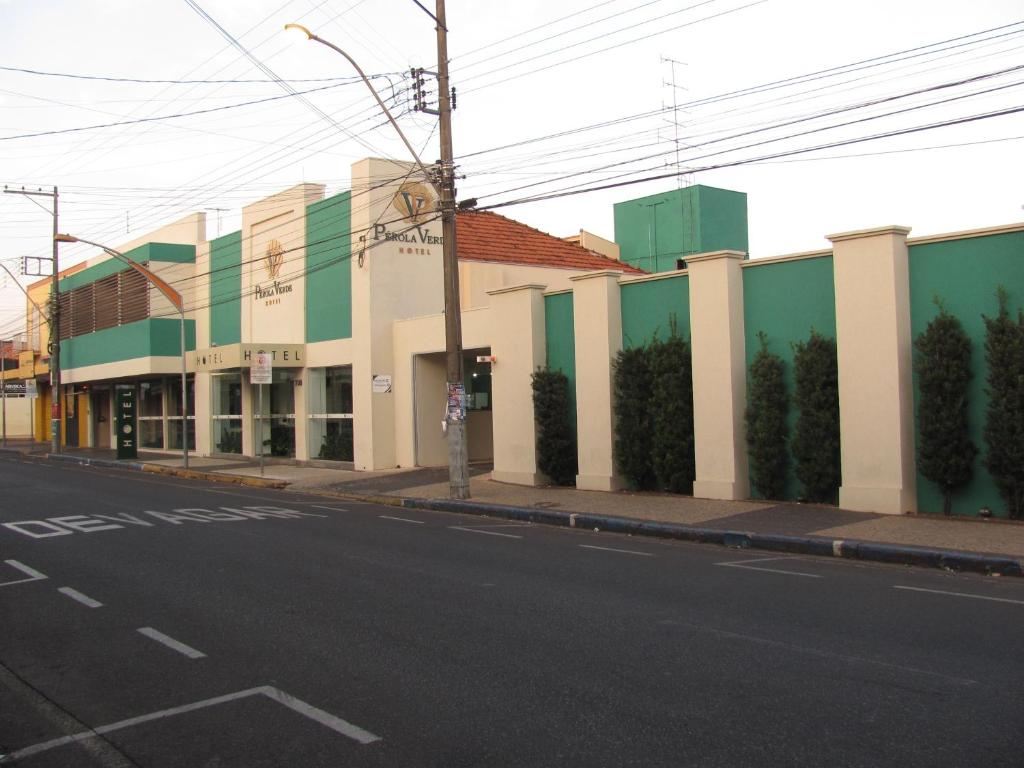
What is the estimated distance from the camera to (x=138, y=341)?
112 ft

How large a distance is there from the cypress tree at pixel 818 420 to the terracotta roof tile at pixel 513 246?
12969 mm

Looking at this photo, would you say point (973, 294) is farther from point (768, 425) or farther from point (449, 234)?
point (449, 234)

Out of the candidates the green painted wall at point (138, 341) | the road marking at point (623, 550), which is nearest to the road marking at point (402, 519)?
the road marking at point (623, 550)

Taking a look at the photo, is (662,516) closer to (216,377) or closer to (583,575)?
(583,575)

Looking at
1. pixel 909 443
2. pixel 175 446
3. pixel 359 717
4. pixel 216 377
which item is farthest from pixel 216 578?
pixel 175 446

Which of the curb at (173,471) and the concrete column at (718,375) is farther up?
the concrete column at (718,375)

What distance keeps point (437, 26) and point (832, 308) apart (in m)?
8.70

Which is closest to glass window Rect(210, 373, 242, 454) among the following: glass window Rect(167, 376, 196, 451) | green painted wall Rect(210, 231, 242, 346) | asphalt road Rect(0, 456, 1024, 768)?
green painted wall Rect(210, 231, 242, 346)

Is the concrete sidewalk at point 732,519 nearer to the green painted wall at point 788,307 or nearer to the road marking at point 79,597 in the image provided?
the green painted wall at point 788,307

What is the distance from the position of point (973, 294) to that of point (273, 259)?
810 inches

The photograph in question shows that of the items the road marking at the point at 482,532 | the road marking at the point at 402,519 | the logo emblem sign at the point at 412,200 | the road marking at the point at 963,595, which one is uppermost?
the logo emblem sign at the point at 412,200

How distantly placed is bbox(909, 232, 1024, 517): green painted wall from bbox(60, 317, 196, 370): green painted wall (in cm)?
2692

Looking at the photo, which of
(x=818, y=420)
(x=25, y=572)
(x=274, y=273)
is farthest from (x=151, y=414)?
(x=818, y=420)

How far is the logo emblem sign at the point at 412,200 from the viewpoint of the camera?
2367 centimetres
